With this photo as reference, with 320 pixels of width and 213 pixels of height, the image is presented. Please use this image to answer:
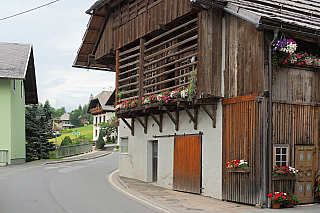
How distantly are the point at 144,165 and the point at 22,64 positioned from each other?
13.9 meters

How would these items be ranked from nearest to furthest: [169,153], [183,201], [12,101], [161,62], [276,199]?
[276,199]
[183,201]
[169,153]
[161,62]
[12,101]

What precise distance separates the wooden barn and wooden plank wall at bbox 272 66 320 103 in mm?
31

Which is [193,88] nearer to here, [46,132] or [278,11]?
[278,11]

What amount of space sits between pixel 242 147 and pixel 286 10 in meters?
4.61

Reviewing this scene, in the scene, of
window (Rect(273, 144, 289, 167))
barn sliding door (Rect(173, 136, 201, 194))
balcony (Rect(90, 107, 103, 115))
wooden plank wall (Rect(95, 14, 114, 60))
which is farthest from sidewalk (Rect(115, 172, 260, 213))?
balcony (Rect(90, 107, 103, 115))

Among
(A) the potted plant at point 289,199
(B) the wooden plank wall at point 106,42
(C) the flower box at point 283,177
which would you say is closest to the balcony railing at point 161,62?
(B) the wooden plank wall at point 106,42

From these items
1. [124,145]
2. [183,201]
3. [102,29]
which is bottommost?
[183,201]

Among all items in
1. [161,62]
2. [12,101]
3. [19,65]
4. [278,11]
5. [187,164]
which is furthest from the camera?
[12,101]

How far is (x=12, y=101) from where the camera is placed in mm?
28234

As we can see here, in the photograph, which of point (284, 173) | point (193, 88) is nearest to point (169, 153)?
point (193, 88)

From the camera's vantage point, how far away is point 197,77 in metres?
13.1

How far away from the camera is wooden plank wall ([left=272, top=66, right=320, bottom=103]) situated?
11883mm

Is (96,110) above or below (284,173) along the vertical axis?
above

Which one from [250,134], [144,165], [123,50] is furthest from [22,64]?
[250,134]
